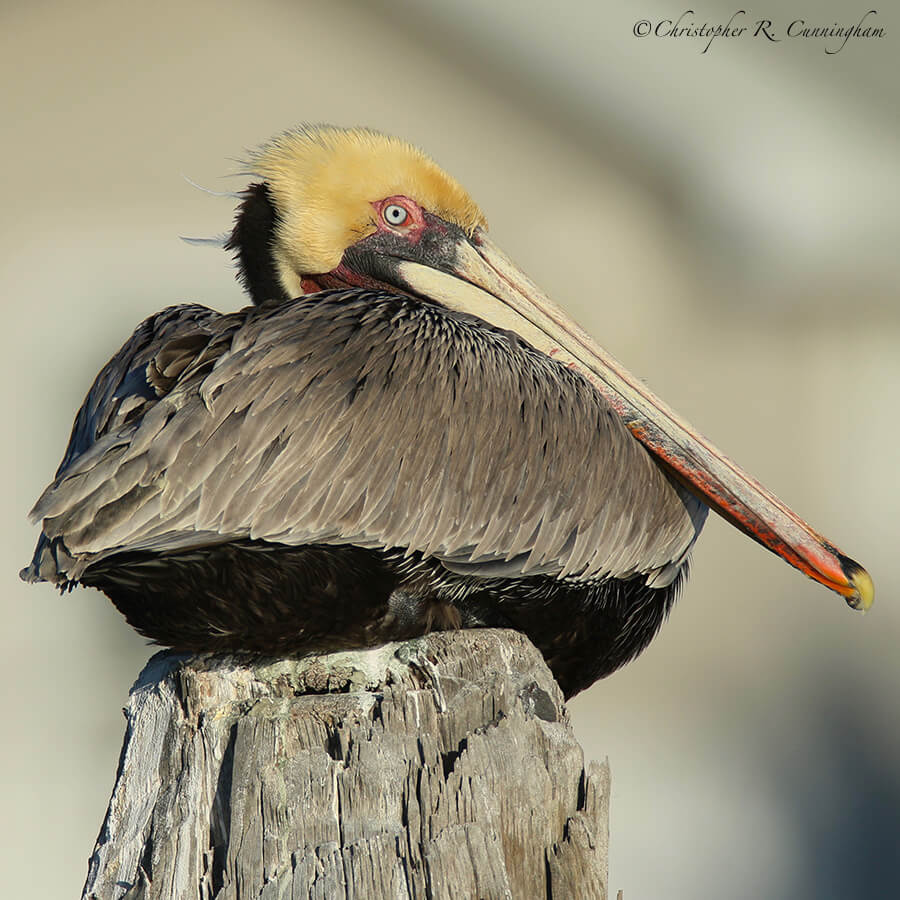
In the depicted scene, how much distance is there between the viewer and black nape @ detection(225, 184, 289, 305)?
8.51 ft

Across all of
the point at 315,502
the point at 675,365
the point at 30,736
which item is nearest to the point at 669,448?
the point at 315,502

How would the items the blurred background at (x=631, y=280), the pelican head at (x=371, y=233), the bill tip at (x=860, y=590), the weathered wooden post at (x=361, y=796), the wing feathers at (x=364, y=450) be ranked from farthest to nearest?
1. the blurred background at (x=631, y=280)
2. the pelican head at (x=371, y=233)
3. the bill tip at (x=860, y=590)
4. the wing feathers at (x=364, y=450)
5. the weathered wooden post at (x=361, y=796)

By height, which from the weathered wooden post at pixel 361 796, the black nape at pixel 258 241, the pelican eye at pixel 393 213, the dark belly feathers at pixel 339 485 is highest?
the pelican eye at pixel 393 213

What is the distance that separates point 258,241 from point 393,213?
0.97 feet

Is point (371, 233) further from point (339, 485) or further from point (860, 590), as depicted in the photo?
point (860, 590)

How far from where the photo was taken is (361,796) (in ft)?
5.26

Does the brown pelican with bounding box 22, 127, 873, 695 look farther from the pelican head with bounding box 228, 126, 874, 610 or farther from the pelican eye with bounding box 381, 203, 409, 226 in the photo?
the pelican eye with bounding box 381, 203, 409, 226

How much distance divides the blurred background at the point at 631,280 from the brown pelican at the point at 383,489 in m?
1.68

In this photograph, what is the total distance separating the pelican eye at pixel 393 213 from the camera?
2.58 m

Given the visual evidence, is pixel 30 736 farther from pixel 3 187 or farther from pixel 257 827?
pixel 257 827

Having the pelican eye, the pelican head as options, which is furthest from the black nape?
the pelican eye

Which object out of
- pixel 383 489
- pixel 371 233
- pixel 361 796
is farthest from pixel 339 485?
pixel 371 233

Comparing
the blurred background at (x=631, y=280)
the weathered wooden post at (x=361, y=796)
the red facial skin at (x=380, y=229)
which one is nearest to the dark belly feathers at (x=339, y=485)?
the weathered wooden post at (x=361, y=796)

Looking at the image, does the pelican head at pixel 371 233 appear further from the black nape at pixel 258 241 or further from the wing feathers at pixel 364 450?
the wing feathers at pixel 364 450
